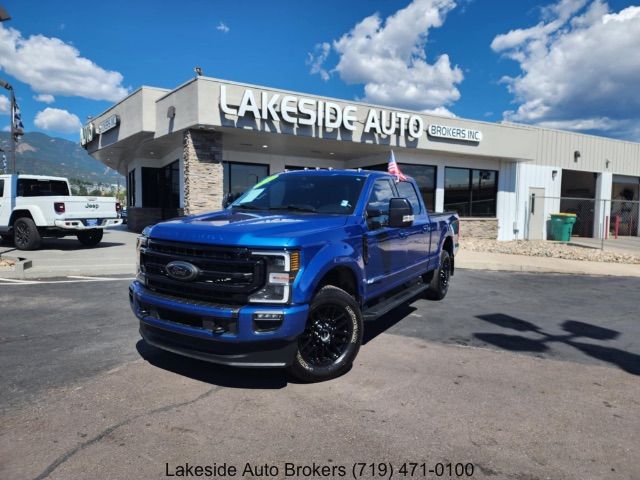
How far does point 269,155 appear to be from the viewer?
62.5ft

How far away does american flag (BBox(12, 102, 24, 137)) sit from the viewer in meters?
18.9

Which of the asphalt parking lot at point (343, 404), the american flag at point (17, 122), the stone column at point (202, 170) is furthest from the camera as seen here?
the american flag at point (17, 122)

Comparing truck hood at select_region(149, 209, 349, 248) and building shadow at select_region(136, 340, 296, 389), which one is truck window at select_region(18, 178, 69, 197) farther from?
truck hood at select_region(149, 209, 349, 248)

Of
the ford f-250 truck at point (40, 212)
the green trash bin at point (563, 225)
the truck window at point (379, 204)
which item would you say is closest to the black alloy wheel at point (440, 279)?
the truck window at point (379, 204)

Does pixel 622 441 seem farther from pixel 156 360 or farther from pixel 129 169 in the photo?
pixel 129 169

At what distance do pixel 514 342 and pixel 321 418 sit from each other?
3.06 m

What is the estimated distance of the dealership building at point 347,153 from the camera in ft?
A: 46.0

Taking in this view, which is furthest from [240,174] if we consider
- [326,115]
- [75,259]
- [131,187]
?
[131,187]

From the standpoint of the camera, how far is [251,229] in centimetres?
365

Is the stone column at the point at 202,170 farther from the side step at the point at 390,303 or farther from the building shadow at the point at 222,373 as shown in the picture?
the building shadow at the point at 222,373

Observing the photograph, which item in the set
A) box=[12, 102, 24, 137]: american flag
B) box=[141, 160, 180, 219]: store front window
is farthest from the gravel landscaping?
box=[12, 102, 24, 137]: american flag

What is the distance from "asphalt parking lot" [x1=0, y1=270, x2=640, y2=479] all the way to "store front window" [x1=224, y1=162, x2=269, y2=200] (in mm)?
12559

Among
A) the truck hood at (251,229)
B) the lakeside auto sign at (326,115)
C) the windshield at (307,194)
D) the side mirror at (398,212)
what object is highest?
the lakeside auto sign at (326,115)

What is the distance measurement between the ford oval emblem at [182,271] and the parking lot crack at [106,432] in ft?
3.17
